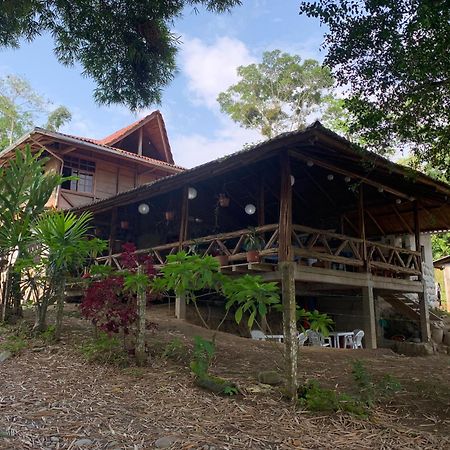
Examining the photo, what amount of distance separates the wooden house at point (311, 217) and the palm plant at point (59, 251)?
10.9 ft

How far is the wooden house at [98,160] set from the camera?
49.4 ft

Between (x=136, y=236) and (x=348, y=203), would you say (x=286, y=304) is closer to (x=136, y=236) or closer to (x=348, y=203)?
(x=348, y=203)

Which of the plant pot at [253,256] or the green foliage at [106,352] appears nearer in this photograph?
the green foliage at [106,352]

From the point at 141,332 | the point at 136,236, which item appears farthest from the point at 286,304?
the point at 136,236

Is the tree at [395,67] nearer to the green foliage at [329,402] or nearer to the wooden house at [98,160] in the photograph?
the green foliage at [329,402]

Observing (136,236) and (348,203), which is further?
(136,236)

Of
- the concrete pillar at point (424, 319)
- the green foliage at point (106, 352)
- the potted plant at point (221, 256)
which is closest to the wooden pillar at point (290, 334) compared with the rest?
the green foliage at point (106, 352)

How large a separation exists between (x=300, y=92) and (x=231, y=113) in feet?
13.8

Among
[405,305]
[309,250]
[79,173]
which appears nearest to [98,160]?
[79,173]

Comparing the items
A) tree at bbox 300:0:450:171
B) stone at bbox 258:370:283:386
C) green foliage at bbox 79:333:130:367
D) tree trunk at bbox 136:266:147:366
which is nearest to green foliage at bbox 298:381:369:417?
stone at bbox 258:370:283:386

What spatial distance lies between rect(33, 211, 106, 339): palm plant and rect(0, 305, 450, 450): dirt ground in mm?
968

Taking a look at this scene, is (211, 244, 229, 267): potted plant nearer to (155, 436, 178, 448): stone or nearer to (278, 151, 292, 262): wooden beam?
(278, 151, 292, 262): wooden beam

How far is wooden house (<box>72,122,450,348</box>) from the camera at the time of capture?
8.52 meters

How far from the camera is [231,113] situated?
26.4m
